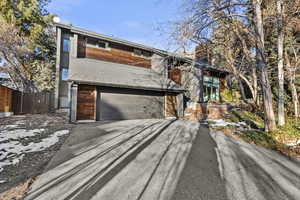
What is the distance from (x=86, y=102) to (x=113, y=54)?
4731 millimetres

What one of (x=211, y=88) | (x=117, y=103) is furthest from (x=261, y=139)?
(x=211, y=88)

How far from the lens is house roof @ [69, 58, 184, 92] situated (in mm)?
8266

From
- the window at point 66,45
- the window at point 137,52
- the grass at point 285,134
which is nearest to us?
the grass at point 285,134

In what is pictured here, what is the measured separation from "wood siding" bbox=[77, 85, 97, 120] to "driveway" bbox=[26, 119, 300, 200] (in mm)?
3142

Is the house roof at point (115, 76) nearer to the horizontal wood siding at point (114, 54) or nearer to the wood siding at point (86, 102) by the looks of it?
the horizontal wood siding at point (114, 54)

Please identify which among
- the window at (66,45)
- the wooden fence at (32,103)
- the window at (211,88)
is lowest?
the wooden fence at (32,103)

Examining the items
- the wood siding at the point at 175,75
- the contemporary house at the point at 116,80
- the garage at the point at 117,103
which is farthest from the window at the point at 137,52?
the garage at the point at 117,103

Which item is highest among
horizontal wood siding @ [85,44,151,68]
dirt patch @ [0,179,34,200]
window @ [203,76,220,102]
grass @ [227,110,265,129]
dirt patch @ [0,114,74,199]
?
horizontal wood siding @ [85,44,151,68]

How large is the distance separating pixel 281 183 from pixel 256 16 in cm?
643

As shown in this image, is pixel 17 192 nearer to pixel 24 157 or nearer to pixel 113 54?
pixel 24 157

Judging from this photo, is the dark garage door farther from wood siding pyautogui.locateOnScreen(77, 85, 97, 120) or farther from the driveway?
the driveway

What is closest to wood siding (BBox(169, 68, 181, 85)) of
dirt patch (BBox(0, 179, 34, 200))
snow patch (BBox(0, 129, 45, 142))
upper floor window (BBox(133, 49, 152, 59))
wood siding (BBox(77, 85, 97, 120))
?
upper floor window (BBox(133, 49, 152, 59))

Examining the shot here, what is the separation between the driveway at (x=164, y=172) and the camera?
2.45 meters

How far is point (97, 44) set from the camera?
34.8ft
